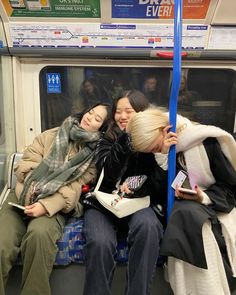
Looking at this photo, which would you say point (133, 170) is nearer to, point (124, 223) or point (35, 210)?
point (124, 223)

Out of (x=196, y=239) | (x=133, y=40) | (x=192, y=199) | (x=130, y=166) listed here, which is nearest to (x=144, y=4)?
(x=133, y=40)

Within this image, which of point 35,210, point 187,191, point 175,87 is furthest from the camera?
point 35,210

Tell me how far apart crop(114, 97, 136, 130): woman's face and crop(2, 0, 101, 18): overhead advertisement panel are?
633mm

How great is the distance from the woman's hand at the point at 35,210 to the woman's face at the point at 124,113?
68 centimetres

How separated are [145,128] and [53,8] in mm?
1104

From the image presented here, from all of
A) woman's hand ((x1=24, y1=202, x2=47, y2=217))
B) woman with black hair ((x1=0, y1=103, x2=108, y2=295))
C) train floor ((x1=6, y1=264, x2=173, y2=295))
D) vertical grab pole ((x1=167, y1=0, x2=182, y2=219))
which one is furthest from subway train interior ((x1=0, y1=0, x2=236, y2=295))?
vertical grab pole ((x1=167, y1=0, x2=182, y2=219))

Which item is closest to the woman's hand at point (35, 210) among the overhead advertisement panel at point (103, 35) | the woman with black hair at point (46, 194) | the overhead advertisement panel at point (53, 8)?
the woman with black hair at point (46, 194)

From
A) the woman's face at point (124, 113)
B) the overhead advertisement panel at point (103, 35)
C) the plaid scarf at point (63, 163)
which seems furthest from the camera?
the overhead advertisement panel at point (103, 35)

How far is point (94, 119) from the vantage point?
217 centimetres

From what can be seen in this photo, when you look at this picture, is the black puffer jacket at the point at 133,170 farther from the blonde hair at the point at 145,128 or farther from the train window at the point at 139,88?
the train window at the point at 139,88

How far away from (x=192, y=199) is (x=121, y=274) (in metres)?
0.62

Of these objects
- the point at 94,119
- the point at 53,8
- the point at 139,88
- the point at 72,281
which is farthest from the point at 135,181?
the point at 53,8

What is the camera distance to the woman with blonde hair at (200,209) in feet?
5.56

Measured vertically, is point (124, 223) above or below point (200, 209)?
below
